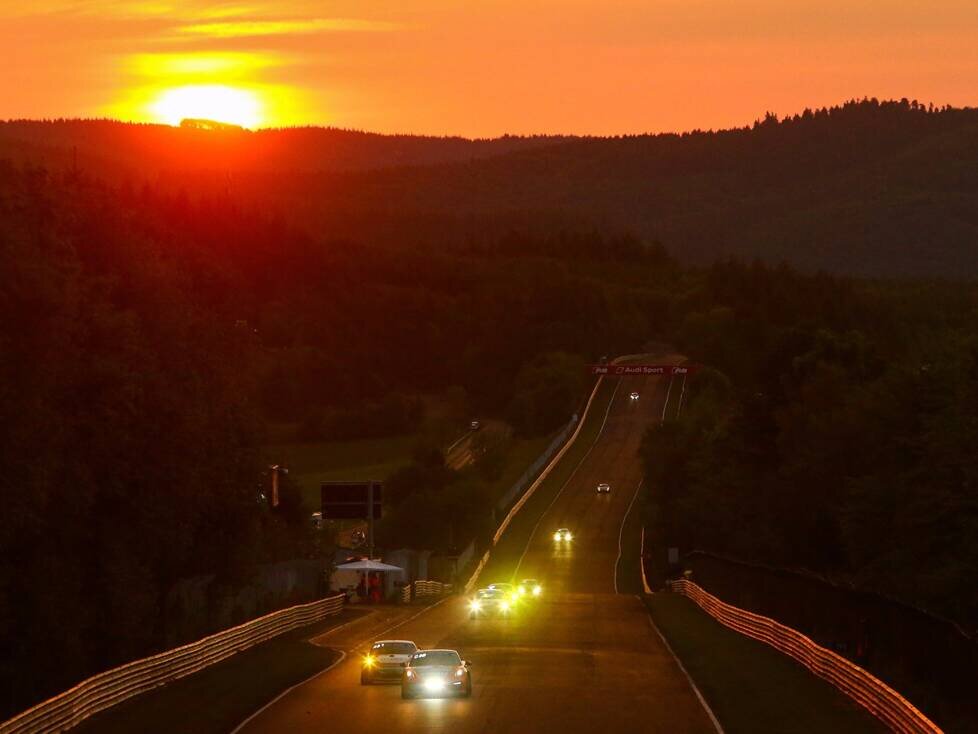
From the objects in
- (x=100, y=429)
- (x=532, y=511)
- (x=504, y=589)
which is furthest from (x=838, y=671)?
(x=532, y=511)

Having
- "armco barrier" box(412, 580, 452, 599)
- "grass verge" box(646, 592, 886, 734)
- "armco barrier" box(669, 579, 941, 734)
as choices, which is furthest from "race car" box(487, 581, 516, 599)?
"grass verge" box(646, 592, 886, 734)

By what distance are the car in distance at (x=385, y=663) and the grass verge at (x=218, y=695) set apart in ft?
6.43

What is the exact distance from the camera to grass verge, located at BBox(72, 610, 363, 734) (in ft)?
109

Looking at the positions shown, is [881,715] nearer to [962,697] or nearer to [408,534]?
[962,697]

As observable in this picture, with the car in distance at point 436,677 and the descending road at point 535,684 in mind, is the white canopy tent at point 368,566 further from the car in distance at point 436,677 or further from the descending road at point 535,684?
the car in distance at point 436,677

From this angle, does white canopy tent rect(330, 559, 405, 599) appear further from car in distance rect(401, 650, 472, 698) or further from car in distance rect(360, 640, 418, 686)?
car in distance rect(401, 650, 472, 698)

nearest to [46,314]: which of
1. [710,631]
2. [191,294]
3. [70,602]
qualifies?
[70,602]

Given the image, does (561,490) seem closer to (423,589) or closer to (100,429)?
(423,589)

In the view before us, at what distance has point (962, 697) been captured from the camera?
1116 inches

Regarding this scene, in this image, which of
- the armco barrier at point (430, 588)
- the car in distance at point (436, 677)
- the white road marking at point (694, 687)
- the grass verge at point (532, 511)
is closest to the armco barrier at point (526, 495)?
the grass verge at point (532, 511)

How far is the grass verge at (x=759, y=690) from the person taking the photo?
32719 mm

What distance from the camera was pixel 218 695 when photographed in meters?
38.7

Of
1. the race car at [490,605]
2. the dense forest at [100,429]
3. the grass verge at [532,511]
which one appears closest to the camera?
the dense forest at [100,429]

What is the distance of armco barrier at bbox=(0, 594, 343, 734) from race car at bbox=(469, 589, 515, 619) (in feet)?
39.2
